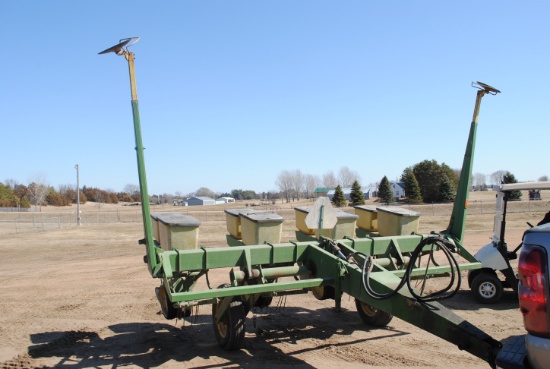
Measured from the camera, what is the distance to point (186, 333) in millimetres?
7016

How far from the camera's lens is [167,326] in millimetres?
7438

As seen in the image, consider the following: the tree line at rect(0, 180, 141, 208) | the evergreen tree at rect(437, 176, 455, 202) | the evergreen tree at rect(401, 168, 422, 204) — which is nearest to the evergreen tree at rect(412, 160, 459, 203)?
the evergreen tree at rect(437, 176, 455, 202)

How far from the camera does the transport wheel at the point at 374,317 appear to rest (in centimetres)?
698

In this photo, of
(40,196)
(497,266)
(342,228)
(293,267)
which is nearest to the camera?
(293,267)

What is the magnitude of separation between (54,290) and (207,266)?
21.1 feet

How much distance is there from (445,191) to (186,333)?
49.0m

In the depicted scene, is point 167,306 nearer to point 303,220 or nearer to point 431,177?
point 303,220

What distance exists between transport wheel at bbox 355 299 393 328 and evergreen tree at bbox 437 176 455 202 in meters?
47.3

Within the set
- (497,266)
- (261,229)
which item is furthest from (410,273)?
(497,266)

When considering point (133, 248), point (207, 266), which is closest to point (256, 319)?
point (207, 266)

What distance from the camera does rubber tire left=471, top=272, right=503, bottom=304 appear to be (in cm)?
830

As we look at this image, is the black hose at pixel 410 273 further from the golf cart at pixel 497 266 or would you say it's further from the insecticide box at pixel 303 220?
the golf cart at pixel 497 266

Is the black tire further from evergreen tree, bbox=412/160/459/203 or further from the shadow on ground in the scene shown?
evergreen tree, bbox=412/160/459/203

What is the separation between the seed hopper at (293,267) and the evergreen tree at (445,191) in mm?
47539
